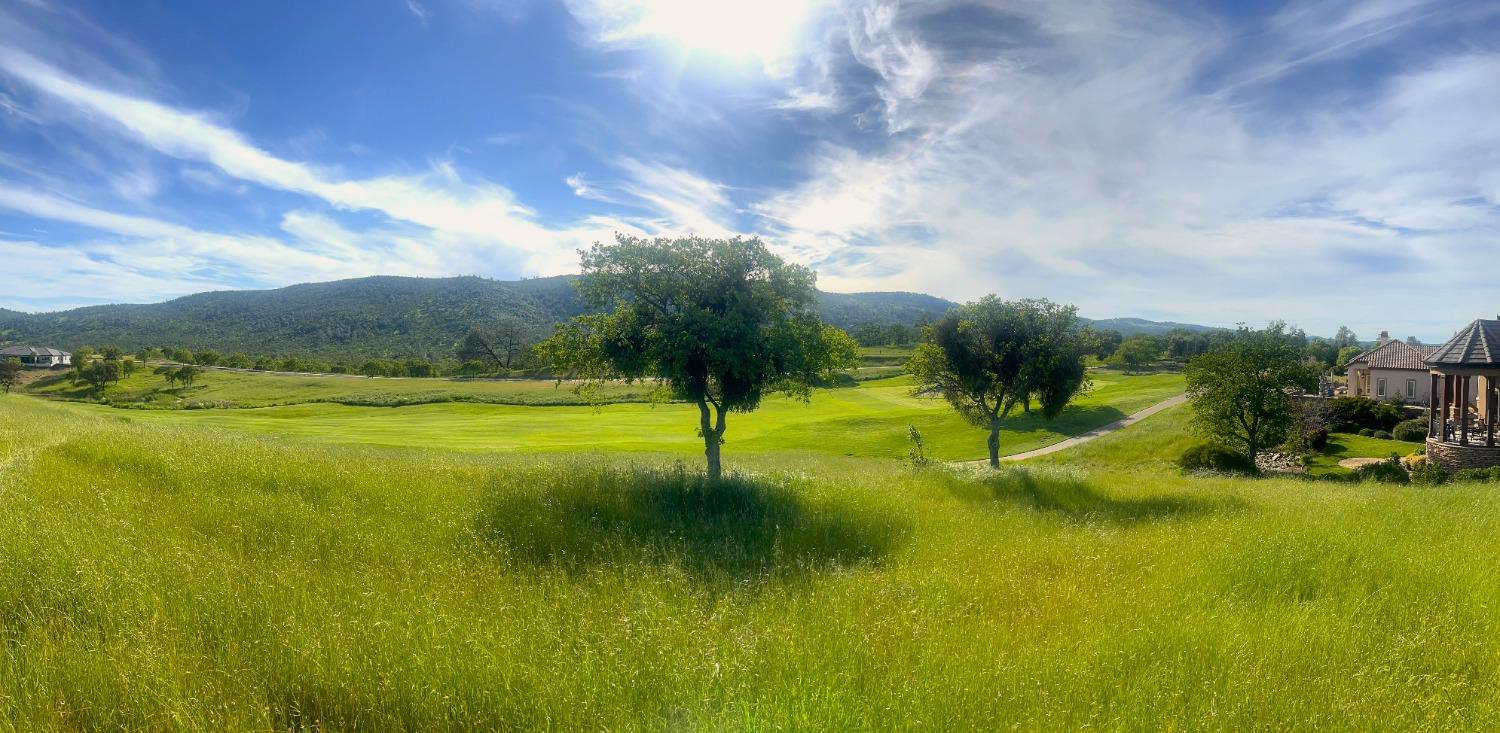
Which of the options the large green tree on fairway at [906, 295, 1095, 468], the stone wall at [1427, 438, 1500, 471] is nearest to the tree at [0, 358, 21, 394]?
the large green tree on fairway at [906, 295, 1095, 468]

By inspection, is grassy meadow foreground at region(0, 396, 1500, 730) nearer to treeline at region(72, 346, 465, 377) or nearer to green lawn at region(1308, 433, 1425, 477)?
Answer: green lawn at region(1308, 433, 1425, 477)

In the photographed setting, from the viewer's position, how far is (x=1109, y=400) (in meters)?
60.8

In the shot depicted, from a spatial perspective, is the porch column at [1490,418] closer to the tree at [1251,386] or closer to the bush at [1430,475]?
the bush at [1430,475]

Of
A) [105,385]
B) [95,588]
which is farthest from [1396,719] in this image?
[105,385]

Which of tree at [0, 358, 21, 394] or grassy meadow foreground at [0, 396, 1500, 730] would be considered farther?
tree at [0, 358, 21, 394]

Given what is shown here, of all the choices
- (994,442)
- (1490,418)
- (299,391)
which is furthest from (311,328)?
(1490,418)

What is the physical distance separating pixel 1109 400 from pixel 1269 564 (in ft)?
202

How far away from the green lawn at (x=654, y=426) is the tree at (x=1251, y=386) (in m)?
6.14

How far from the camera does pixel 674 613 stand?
5281mm

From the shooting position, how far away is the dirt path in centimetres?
4027

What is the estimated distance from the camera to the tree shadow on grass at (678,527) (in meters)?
7.04

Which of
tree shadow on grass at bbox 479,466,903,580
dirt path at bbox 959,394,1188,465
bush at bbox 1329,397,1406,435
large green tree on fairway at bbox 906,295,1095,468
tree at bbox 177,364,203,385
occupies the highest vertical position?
large green tree on fairway at bbox 906,295,1095,468

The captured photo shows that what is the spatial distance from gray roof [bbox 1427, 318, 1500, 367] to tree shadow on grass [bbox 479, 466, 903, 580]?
33.2 meters

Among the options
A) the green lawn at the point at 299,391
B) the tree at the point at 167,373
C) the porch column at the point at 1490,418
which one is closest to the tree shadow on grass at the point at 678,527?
the porch column at the point at 1490,418
